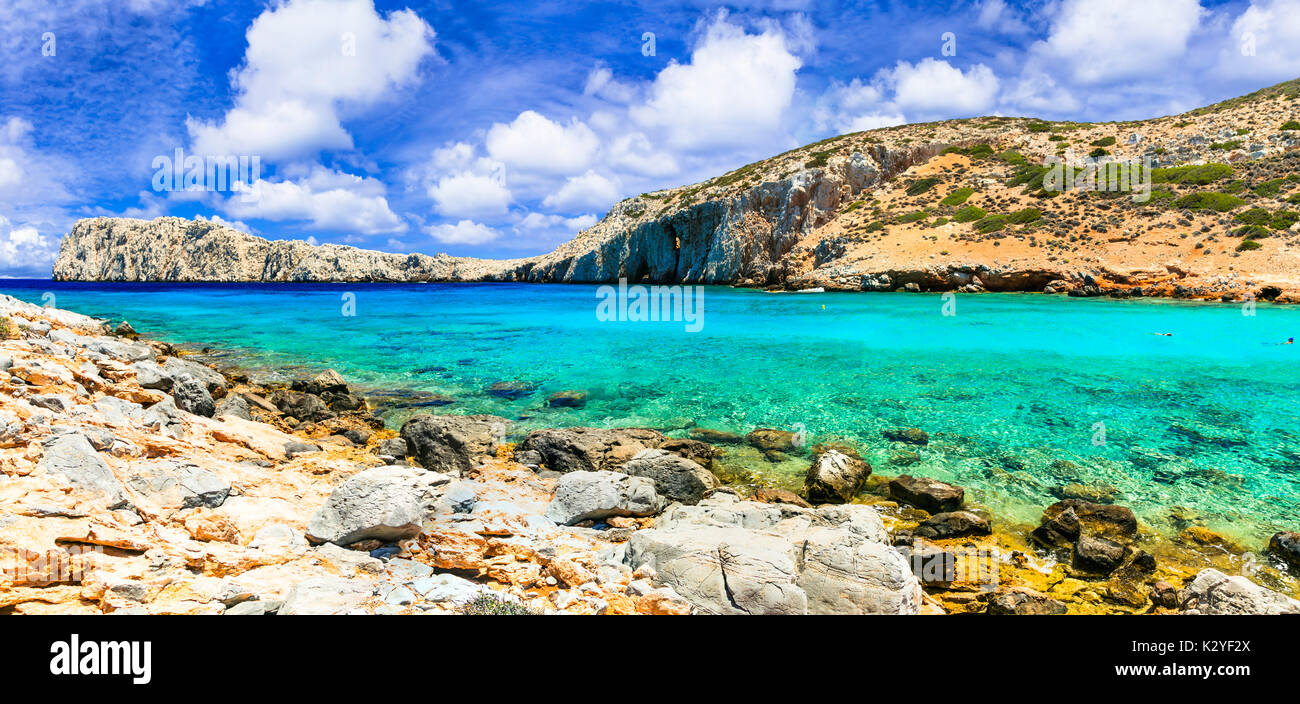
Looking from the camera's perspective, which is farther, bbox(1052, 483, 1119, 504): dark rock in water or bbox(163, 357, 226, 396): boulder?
bbox(163, 357, 226, 396): boulder

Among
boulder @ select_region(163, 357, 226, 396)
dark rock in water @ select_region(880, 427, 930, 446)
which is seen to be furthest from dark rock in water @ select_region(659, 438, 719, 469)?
boulder @ select_region(163, 357, 226, 396)

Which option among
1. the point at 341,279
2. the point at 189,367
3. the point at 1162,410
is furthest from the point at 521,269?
the point at 1162,410

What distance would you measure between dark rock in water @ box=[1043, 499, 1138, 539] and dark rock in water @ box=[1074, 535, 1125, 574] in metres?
0.74

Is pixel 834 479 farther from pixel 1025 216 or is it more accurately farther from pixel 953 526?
pixel 1025 216

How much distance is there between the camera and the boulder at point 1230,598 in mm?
5059

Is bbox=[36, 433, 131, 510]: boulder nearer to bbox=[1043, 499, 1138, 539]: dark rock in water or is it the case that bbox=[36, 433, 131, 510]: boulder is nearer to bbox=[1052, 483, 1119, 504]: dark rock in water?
bbox=[1043, 499, 1138, 539]: dark rock in water

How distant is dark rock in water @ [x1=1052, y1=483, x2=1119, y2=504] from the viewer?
8638 mm

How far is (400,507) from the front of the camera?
5.91 meters

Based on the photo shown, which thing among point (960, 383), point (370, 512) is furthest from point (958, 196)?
point (370, 512)

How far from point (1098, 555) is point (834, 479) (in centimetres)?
345

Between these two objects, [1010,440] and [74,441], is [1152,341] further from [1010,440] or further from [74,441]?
[74,441]

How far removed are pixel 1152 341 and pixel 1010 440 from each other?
1854 centimetres

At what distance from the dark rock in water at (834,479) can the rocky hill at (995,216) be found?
47870mm

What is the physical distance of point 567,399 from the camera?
15406mm
